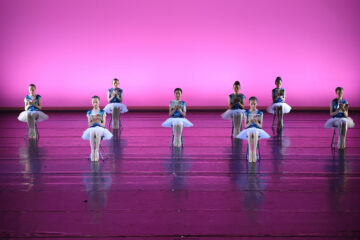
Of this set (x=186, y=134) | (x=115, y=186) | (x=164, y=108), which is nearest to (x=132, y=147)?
(x=186, y=134)

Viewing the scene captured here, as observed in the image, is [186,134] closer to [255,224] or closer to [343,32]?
[255,224]

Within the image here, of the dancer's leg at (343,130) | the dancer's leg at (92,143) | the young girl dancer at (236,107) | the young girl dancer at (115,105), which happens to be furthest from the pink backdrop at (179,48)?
the dancer's leg at (92,143)

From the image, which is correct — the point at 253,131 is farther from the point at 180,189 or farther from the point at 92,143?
the point at 92,143

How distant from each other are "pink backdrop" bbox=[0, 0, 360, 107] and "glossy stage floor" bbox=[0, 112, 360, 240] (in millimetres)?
3428

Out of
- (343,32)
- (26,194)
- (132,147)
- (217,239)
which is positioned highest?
(343,32)

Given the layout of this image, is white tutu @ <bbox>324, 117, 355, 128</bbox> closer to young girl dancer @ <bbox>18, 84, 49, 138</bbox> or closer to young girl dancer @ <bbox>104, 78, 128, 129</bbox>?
young girl dancer @ <bbox>104, 78, 128, 129</bbox>

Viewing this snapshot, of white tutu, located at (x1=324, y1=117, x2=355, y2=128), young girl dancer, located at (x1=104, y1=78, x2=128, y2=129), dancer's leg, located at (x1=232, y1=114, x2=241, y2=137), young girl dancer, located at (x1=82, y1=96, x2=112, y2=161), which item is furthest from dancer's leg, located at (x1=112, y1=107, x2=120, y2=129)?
white tutu, located at (x1=324, y1=117, x2=355, y2=128)

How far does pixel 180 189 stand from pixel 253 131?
4.81 ft

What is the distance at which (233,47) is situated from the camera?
10.3m

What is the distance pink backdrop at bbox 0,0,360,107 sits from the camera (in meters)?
10.1

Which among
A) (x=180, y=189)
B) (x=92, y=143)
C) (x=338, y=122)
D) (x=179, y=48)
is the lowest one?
(x=180, y=189)

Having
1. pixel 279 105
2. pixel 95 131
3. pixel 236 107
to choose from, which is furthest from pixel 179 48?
pixel 95 131

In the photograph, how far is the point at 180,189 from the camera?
4438 mm

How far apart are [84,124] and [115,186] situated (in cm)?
411
